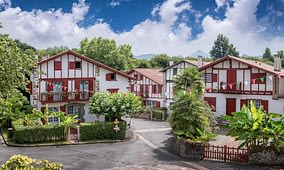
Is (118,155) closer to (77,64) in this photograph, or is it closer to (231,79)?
(77,64)

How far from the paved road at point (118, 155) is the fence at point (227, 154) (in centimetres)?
66

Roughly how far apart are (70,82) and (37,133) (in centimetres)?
868

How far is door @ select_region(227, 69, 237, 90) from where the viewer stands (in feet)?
111

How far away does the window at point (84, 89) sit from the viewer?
3272cm

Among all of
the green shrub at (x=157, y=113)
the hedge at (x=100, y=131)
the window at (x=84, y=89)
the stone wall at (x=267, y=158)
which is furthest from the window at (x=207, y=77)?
the stone wall at (x=267, y=158)

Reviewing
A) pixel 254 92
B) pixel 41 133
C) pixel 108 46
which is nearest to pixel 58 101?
pixel 41 133

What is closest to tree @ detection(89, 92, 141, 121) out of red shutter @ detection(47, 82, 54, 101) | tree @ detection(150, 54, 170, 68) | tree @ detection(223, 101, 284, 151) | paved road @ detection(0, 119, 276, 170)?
paved road @ detection(0, 119, 276, 170)

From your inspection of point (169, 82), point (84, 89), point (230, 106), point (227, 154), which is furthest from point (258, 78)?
A: point (84, 89)

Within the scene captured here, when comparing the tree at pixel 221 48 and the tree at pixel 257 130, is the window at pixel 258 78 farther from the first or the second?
the tree at pixel 221 48

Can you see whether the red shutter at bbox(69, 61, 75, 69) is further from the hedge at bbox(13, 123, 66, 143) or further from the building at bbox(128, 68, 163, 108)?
the building at bbox(128, 68, 163, 108)

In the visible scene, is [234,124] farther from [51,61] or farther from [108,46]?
[108,46]

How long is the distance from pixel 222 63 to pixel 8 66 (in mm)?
27482

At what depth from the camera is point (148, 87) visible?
4622 centimetres

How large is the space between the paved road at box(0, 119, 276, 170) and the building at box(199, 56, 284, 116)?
10.4m
